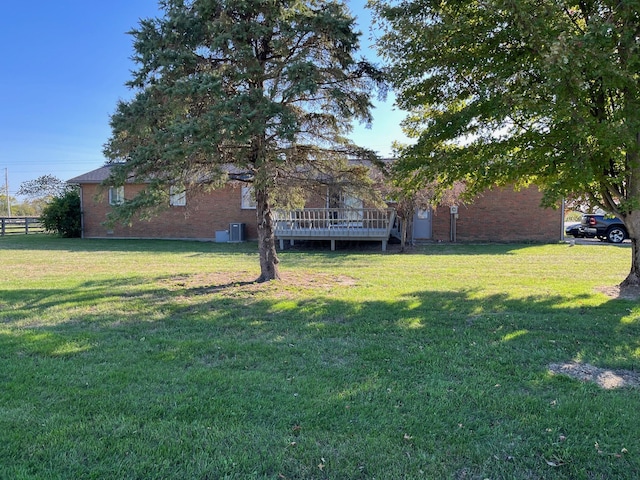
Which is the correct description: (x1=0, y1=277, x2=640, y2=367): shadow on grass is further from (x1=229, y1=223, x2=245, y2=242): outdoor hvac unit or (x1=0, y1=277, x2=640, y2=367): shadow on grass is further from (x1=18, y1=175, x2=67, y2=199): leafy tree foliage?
(x1=18, y1=175, x2=67, y2=199): leafy tree foliage

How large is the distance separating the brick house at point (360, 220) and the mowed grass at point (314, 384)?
9864 millimetres

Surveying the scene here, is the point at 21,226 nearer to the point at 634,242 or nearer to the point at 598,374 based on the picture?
the point at 634,242

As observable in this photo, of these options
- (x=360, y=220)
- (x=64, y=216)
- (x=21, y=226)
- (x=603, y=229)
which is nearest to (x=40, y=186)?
(x=21, y=226)

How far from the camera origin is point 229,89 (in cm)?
745

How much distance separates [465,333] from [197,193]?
572 centimetres

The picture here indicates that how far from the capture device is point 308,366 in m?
3.97

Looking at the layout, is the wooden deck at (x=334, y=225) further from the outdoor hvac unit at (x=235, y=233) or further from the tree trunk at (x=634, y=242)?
the tree trunk at (x=634, y=242)

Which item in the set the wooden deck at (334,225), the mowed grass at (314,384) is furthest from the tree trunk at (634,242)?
the wooden deck at (334,225)

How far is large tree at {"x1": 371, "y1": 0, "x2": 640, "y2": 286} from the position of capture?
5598 mm

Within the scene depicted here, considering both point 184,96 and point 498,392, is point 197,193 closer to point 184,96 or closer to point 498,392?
point 184,96

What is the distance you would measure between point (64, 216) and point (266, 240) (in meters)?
18.4

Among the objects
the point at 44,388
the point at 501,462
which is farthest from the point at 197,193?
the point at 501,462

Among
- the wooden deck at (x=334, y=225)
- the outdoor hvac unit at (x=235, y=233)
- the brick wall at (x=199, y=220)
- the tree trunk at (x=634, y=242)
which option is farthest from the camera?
the brick wall at (x=199, y=220)

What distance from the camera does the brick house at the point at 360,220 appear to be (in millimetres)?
18562
